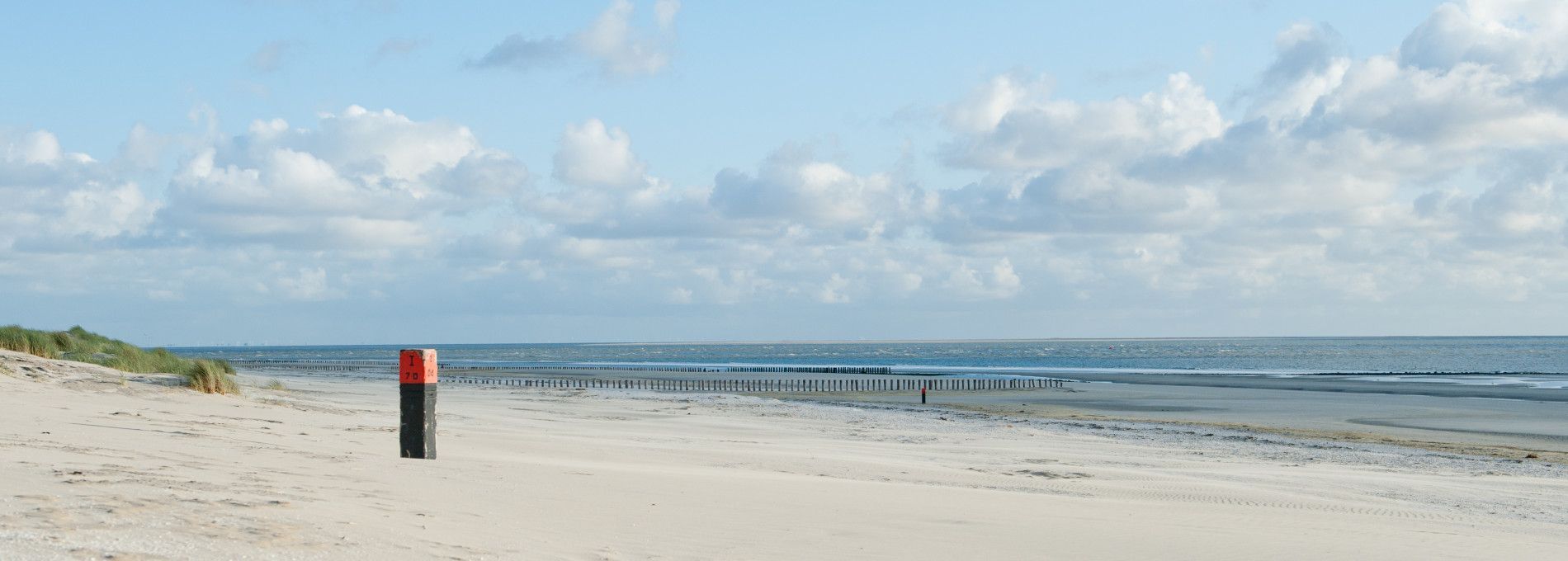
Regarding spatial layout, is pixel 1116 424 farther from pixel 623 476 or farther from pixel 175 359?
pixel 175 359

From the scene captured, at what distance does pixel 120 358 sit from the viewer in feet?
94.1

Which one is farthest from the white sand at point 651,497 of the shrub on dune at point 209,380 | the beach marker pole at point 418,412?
the shrub on dune at point 209,380

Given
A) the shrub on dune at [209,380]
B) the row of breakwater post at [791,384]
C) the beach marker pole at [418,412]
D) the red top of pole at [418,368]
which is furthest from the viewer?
the row of breakwater post at [791,384]

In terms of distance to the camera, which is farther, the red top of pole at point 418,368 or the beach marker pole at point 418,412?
the red top of pole at point 418,368

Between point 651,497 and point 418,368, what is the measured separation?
3.46m

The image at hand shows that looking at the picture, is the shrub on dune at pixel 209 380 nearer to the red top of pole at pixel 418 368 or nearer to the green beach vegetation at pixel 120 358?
the green beach vegetation at pixel 120 358

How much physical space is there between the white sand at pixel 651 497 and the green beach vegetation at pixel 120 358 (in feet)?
5.39

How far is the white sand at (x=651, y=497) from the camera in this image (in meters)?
5.94

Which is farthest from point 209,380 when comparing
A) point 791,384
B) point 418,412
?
point 791,384

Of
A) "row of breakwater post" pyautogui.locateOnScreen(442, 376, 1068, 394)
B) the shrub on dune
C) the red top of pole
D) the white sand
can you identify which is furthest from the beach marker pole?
"row of breakwater post" pyautogui.locateOnScreen(442, 376, 1068, 394)

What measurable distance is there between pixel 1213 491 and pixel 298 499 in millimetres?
9254

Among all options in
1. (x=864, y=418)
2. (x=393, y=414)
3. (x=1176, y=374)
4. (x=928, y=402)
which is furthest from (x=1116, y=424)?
(x=1176, y=374)

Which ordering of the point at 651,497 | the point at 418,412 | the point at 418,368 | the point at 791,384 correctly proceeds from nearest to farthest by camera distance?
the point at 651,497
the point at 418,412
the point at 418,368
the point at 791,384

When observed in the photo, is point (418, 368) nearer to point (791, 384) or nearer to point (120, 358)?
point (120, 358)
